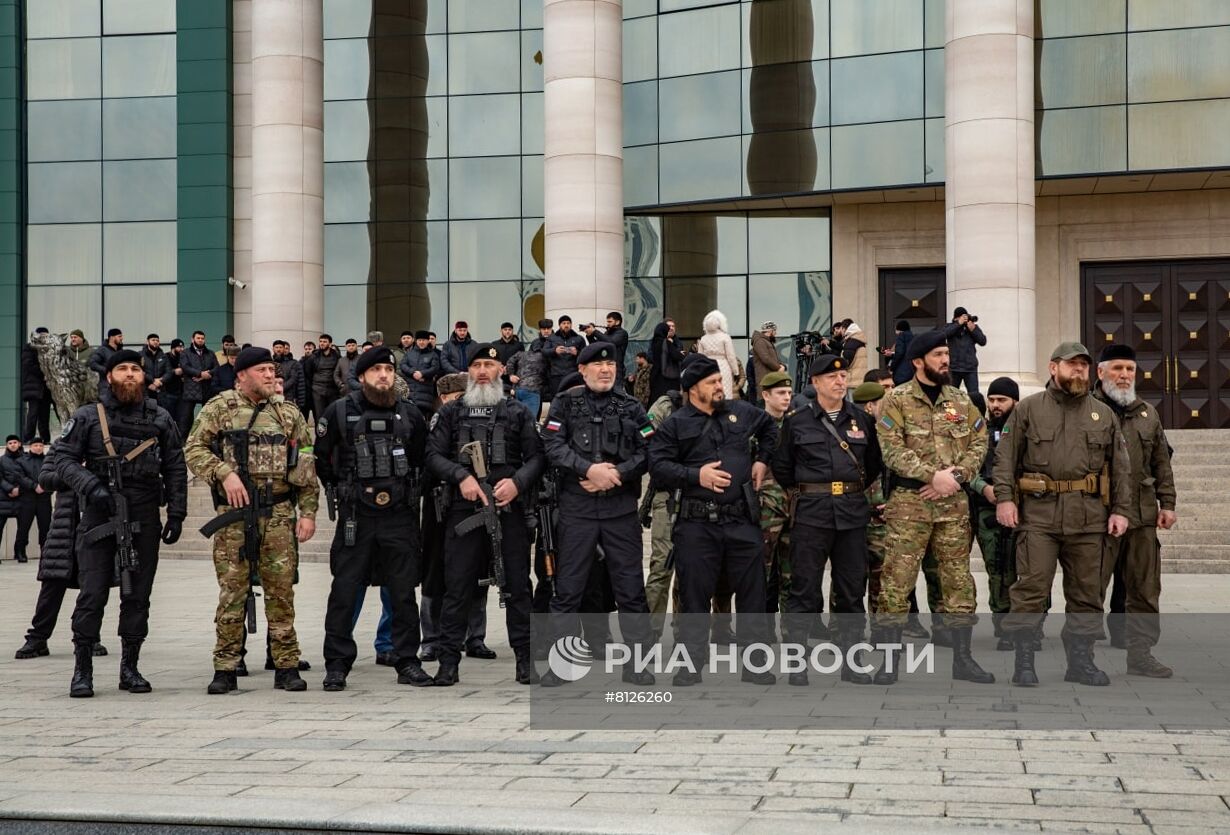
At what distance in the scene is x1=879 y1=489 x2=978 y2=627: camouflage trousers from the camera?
28.0ft

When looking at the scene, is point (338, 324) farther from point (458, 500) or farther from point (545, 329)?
point (458, 500)

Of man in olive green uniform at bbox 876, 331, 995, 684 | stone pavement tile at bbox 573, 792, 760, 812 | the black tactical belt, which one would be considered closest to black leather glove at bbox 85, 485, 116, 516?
the black tactical belt

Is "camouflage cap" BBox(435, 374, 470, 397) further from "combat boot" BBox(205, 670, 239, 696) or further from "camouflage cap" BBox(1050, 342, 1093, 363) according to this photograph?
"camouflage cap" BBox(1050, 342, 1093, 363)

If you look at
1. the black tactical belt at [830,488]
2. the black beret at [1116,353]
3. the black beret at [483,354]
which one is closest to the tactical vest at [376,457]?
the black beret at [483,354]

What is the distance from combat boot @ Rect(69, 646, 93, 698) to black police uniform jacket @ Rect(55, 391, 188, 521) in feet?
2.99

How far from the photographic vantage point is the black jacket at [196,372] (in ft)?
73.8

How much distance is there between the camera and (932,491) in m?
8.51

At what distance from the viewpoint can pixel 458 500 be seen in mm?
8961

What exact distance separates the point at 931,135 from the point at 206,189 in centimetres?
1507

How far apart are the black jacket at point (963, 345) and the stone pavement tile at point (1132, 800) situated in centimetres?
1395

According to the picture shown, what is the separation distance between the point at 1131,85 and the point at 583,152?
9398mm

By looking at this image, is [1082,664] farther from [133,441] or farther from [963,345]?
[963,345]

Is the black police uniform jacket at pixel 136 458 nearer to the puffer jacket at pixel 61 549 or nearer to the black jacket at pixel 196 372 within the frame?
the puffer jacket at pixel 61 549

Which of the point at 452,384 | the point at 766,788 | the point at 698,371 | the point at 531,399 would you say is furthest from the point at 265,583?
the point at 531,399
